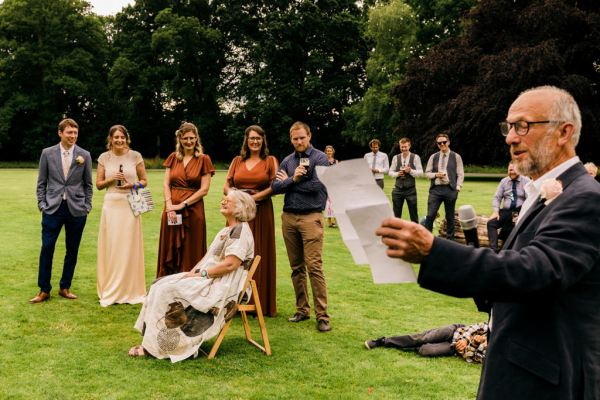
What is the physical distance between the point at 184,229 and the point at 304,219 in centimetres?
170

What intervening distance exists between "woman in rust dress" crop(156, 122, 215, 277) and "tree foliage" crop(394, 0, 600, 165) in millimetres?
25133

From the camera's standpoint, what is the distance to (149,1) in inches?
2103

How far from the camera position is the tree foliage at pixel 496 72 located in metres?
29.0

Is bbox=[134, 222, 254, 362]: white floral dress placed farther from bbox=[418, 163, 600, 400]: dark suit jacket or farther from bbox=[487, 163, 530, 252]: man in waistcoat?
bbox=[487, 163, 530, 252]: man in waistcoat

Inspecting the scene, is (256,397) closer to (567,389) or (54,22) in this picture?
(567,389)

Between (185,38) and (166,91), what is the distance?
504cm

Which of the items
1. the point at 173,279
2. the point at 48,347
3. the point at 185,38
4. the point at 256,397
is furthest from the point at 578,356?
the point at 185,38

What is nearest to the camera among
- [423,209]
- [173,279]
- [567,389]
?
[567,389]

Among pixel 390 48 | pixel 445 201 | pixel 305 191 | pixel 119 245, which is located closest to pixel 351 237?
pixel 305 191

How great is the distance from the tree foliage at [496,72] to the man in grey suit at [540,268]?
29.0 m

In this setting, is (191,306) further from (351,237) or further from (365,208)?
(365,208)

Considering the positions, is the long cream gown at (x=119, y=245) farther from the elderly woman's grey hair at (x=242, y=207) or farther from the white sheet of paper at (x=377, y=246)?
the white sheet of paper at (x=377, y=246)

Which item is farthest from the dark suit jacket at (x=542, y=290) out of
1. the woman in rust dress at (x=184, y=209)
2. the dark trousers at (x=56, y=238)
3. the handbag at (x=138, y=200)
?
the dark trousers at (x=56, y=238)

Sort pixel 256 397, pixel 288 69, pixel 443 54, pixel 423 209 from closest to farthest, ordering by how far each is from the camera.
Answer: pixel 256 397, pixel 423 209, pixel 443 54, pixel 288 69
